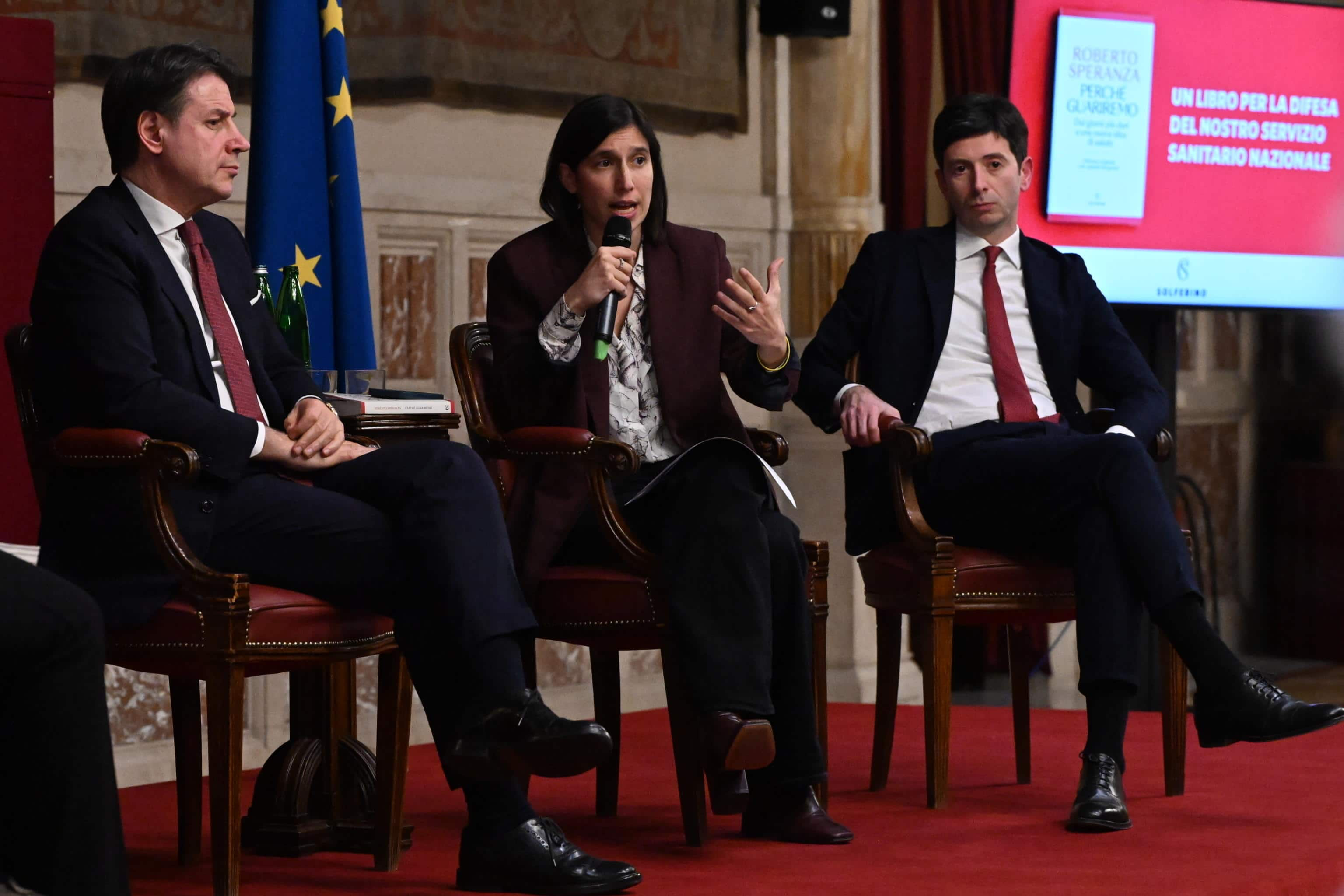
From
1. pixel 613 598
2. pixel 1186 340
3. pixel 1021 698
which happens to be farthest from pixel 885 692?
pixel 1186 340

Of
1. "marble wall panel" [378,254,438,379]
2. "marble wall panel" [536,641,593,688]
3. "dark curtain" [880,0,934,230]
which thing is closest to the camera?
"marble wall panel" [378,254,438,379]

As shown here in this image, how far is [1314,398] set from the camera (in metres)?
6.50

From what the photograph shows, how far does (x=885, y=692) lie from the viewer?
11.8 ft

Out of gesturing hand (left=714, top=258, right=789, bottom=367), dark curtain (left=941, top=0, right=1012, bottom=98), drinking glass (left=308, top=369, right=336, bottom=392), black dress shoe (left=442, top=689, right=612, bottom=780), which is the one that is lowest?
black dress shoe (left=442, top=689, right=612, bottom=780)

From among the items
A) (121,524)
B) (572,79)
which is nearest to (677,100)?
(572,79)

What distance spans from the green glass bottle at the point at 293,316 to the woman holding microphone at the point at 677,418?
1.36ft

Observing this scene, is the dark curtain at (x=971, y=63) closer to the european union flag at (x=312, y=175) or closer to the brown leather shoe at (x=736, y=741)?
the european union flag at (x=312, y=175)

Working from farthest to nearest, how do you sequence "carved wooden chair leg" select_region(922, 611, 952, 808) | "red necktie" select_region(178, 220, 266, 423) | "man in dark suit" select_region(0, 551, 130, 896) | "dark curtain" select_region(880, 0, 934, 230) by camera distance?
"dark curtain" select_region(880, 0, 934, 230), "carved wooden chair leg" select_region(922, 611, 952, 808), "red necktie" select_region(178, 220, 266, 423), "man in dark suit" select_region(0, 551, 130, 896)

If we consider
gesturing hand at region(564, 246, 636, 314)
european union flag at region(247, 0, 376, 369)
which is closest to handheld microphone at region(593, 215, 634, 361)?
gesturing hand at region(564, 246, 636, 314)

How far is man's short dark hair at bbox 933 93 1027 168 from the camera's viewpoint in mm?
3619

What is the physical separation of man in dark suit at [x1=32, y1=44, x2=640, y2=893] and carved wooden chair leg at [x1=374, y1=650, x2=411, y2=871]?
21 cm

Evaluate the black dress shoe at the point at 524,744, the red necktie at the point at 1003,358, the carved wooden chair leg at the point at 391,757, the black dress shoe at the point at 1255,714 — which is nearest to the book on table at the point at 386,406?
the carved wooden chair leg at the point at 391,757

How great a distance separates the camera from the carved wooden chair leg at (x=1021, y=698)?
12.2 feet

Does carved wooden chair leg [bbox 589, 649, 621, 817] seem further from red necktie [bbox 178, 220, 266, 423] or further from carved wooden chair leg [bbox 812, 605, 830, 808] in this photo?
red necktie [bbox 178, 220, 266, 423]
